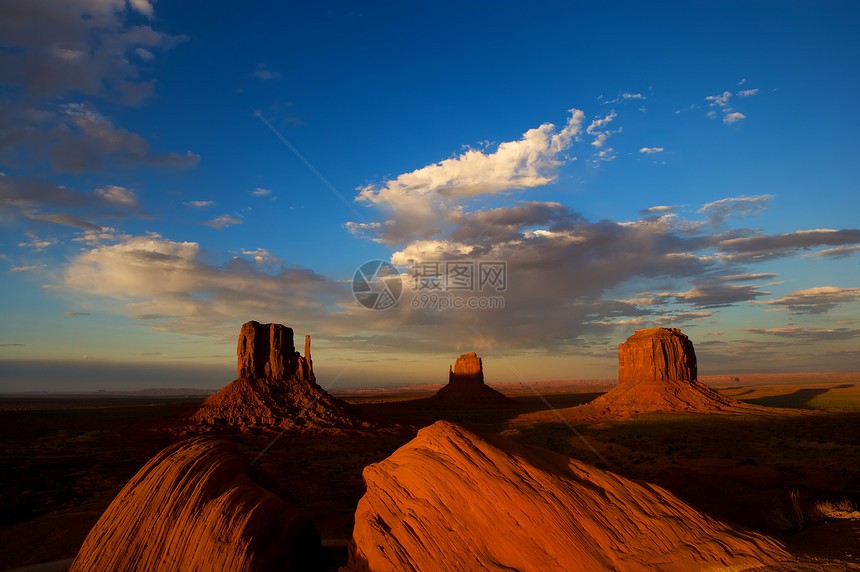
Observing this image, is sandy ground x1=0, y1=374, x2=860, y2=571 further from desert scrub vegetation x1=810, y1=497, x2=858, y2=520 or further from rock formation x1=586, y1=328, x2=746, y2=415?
rock formation x1=586, y1=328, x2=746, y2=415

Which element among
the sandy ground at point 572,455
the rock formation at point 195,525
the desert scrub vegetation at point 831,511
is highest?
the rock formation at point 195,525

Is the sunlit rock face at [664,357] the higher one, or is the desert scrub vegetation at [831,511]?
the sunlit rock face at [664,357]

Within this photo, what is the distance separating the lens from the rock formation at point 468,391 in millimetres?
100688

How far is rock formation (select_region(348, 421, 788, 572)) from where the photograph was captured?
7.74m

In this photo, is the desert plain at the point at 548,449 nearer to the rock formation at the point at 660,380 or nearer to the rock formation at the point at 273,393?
the rock formation at the point at 273,393

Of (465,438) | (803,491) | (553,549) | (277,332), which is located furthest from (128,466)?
(803,491)

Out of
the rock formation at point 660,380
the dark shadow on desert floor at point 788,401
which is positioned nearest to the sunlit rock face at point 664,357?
the rock formation at point 660,380

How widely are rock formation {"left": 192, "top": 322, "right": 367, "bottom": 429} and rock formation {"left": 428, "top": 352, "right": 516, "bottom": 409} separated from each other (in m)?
50.4

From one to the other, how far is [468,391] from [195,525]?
330 ft

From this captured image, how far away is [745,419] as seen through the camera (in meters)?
44.1

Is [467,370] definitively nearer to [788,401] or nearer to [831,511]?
[788,401]

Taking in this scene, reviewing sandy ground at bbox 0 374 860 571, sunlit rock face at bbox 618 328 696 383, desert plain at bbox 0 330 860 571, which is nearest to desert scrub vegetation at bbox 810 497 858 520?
desert plain at bbox 0 330 860 571

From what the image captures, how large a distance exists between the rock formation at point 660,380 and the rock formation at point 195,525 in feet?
182

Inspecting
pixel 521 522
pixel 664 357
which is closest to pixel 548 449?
pixel 521 522
